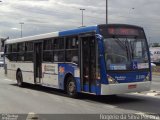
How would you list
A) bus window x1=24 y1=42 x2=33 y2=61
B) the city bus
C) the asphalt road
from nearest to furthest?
the asphalt road
the city bus
bus window x1=24 y1=42 x2=33 y2=61

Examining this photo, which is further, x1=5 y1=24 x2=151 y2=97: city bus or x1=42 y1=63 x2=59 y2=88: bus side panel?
x1=42 y1=63 x2=59 y2=88: bus side panel

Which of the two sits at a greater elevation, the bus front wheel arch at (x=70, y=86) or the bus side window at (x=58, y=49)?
the bus side window at (x=58, y=49)

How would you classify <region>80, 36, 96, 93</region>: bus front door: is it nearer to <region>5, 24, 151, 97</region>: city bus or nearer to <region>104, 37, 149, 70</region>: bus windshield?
<region>5, 24, 151, 97</region>: city bus

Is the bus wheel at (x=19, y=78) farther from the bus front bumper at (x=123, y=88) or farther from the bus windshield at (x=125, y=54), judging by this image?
the bus front bumper at (x=123, y=88)

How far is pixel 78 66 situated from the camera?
54.4 feet

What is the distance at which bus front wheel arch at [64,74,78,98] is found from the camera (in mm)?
17109

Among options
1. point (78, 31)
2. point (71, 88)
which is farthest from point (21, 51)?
point (78, 31)

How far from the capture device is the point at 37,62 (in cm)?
2136

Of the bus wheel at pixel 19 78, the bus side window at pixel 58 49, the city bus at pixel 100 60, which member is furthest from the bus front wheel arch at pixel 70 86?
the bus wheel at pixel 19 78

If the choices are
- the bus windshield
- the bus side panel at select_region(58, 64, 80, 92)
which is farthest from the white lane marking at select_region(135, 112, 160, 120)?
the bus side panel at select_region(58, 64, 80, 92)

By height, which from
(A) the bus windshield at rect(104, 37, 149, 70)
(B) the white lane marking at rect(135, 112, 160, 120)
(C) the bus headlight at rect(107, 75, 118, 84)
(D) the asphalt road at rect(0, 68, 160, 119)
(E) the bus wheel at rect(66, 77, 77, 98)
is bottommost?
(D) the asphalt road at rect(0, 68, 160, 119)

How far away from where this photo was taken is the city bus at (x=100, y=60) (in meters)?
15.1

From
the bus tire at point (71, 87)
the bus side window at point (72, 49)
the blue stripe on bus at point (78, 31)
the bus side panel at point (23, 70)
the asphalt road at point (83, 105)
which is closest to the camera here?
the asphalt road at point (83, 105)

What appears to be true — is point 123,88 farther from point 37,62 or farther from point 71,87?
point 37,62
